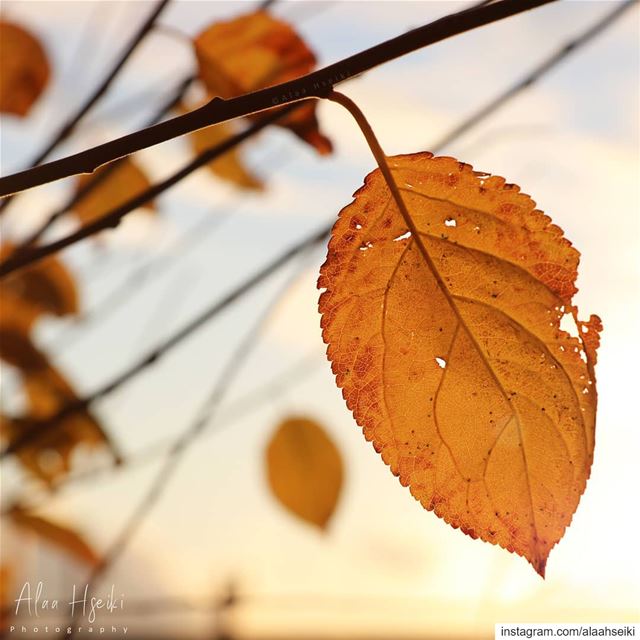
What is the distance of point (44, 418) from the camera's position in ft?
2.98

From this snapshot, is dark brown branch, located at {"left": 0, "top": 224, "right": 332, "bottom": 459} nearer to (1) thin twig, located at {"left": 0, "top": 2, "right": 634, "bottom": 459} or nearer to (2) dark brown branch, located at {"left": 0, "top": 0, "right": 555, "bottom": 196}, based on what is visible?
(1) thin twig, located at {"left": 0, "top": 2, "right": 634, "bottom": 459}

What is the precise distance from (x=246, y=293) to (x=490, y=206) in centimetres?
27


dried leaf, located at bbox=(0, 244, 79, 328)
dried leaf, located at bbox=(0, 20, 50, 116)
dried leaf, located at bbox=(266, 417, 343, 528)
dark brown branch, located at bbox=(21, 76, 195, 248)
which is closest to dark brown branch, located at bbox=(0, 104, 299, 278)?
dark brown branch, located at bbox=(21, 76, 195, 248)

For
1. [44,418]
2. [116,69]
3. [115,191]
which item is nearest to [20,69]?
[115,191]

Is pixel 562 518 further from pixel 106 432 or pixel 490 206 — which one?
pixel 106 432

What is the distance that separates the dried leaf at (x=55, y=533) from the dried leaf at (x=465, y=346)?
0.77 meters

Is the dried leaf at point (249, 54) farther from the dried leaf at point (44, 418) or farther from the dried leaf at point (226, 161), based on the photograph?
the dried leaf at point (44, 418)

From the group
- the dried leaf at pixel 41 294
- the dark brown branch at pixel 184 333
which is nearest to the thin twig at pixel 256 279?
the dark brown branch at pixel 184 333

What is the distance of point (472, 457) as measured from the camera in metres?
0.31

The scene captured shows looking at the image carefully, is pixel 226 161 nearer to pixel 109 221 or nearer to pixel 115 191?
pixel 115 191

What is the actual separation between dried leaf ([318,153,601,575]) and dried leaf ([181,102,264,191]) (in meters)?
0.41

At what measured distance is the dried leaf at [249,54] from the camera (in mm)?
522

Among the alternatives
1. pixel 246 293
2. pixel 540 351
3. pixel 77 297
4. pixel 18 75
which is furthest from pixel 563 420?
pixel 77 297

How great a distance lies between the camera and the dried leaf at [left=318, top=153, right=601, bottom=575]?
0.30 m
